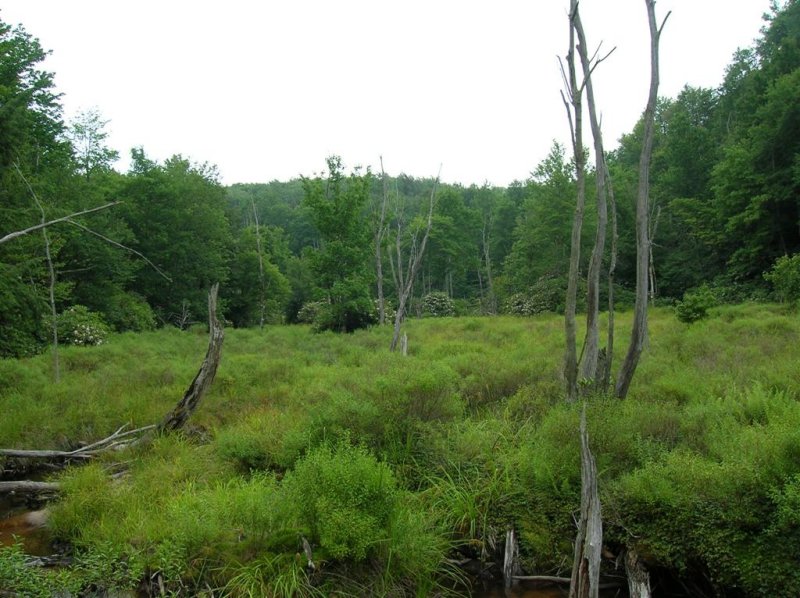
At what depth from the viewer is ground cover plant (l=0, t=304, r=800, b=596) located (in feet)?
15.3

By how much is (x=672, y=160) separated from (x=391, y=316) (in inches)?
739

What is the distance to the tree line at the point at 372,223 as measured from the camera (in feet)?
76.1

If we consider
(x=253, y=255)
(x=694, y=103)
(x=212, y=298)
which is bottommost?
(x=212, y=298)

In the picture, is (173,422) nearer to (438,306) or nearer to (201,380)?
(201,380)

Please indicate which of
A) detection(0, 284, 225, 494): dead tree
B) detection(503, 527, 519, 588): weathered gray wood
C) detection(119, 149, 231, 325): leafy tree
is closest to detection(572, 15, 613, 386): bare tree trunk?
detection(503, 527, 519, 588): weathered gray wood

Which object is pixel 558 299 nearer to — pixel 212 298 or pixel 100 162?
pixel 212 298

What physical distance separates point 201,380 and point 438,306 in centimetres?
3123

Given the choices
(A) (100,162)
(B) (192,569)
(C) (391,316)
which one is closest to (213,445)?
(B) (192,569)

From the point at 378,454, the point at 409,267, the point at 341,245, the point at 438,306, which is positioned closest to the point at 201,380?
the point at 378,454

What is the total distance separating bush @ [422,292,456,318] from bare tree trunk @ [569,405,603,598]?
33937 mm

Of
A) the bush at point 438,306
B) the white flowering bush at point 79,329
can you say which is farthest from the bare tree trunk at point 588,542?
the bush at point 438,306

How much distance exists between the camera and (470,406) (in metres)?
9.23

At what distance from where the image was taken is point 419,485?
21.5 ft

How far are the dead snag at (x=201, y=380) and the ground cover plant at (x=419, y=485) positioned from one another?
0.32 meters
